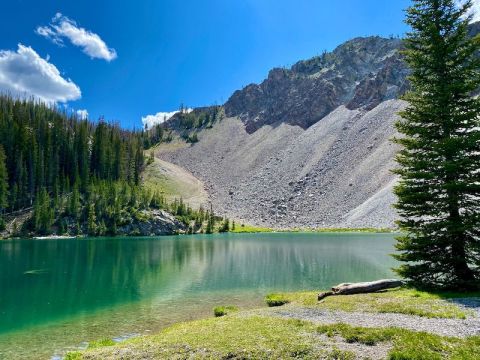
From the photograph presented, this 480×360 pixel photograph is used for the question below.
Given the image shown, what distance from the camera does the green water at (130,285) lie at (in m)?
25.6

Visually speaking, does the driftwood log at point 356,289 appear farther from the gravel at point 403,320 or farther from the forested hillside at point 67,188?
the forested hillside at point 67,188

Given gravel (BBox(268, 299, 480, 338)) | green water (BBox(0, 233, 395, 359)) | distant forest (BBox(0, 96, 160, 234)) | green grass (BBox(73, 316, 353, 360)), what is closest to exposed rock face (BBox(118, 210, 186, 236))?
distant forest (BBox(0, 96, 160, 234))

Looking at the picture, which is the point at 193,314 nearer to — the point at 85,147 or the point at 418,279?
the point at 418,279

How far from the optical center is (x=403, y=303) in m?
21.2

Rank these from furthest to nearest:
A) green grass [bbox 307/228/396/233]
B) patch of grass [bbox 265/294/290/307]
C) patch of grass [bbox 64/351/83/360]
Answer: green grass [bbox 307/228/396/233]
patch of grass [bbox 265/294/290/307]
patch of grass [bbox 64/351/83/360]

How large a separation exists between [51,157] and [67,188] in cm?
1950

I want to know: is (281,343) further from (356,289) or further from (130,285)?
(130,285)

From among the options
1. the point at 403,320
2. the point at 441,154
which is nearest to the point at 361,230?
the point at 441,154

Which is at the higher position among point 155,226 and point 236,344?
point 155,226

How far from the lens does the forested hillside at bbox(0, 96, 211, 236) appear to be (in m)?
130

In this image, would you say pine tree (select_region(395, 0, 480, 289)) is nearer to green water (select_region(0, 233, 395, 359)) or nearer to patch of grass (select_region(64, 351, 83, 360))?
green water (select_region(0, 233, 395, 359))

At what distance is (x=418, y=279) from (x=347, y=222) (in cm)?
12944

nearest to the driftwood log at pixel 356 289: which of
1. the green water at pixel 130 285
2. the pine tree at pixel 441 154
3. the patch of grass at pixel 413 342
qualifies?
the pine tree at pixel 441 154

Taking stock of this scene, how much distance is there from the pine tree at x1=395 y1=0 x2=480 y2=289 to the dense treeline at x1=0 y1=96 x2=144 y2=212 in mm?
137490
